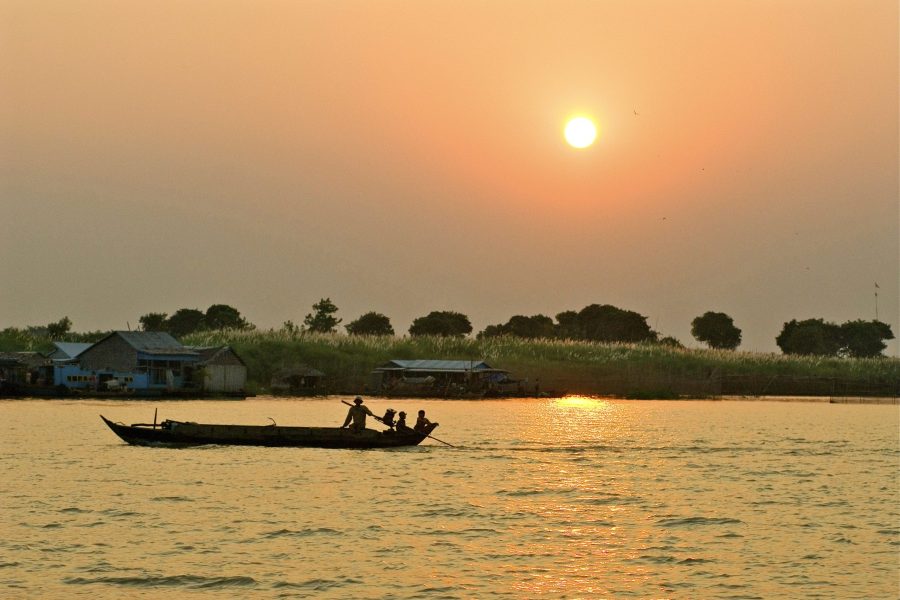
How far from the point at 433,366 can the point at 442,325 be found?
2656 inches

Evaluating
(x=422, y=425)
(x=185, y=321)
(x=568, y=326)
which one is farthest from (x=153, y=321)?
(x=422, y=425)

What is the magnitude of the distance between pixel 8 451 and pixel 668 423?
116 ft

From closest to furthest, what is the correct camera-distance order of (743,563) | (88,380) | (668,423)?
(743,563) < (668,423) < (88,380)

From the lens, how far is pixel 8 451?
41.2 metres

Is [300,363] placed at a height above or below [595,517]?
above

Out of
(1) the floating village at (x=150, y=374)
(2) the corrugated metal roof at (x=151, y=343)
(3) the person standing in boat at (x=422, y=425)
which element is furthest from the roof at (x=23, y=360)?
(3) the person standing in boat at (x=422, y=425)

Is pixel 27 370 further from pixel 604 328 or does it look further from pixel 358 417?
pixel 604 328

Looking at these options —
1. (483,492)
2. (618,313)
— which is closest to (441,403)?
(483,492)

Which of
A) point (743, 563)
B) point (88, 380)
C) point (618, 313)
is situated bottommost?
point (743, 563)

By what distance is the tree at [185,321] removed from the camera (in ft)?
484

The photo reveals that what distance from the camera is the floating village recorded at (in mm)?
74938

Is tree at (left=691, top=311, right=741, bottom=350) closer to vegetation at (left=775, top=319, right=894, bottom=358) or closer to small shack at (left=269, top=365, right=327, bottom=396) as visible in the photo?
vegetation at (left=775, top=319, right=894, bottom=358)

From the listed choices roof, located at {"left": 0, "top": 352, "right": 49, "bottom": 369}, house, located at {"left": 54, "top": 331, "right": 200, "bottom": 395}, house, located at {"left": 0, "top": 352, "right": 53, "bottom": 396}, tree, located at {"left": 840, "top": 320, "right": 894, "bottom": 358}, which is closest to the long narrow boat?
house, located at {"left": 54, "top": 331, "right": 200, "bottom": 395}

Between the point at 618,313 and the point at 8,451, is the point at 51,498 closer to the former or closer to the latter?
the point at 8,451
